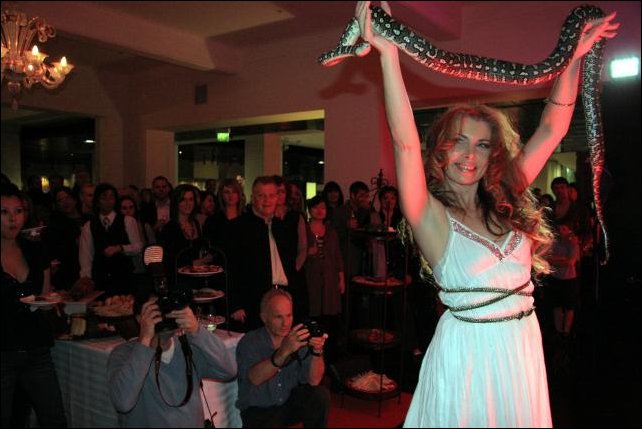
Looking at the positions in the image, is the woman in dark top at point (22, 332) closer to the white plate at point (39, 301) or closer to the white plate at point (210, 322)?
the white plate at point (39, 301)

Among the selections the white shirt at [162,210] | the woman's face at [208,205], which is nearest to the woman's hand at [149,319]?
the woman's face at [208,205]

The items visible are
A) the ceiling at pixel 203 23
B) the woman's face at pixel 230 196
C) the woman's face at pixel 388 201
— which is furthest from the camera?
the ceiling at pixel 203 23

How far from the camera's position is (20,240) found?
2.88 metres

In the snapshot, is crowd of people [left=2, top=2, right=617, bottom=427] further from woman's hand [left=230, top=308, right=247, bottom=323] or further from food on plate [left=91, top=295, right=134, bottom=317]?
food on plate [left=91, top=295, right=134, bottom=317]

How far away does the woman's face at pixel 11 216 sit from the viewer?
2783mm

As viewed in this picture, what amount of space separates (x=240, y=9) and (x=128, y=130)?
16.2ft

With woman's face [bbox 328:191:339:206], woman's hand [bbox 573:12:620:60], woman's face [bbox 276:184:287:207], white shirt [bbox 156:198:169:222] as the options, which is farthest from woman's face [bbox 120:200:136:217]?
woman's hand [bbox 573:12:620:60]

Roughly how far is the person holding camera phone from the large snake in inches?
50.2

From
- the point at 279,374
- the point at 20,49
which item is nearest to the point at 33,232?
the point at 279,374

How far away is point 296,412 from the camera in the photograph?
281cm

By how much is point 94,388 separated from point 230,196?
2168 mm

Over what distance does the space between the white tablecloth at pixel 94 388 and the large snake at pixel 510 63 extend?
6.69ft

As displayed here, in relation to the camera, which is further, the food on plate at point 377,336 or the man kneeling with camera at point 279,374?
the food on plate at point 377,336

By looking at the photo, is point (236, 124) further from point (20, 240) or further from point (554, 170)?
point (20, 240)
